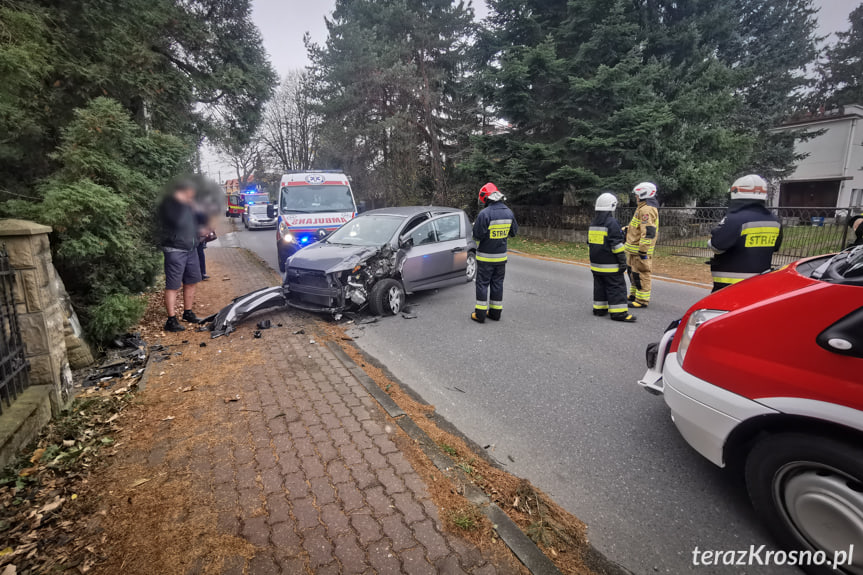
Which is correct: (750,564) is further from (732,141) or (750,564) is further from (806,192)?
(806,192)

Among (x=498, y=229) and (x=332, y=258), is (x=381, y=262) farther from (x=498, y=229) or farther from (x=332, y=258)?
(x=498, y=229)

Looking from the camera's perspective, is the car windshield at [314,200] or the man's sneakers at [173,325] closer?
the man's sneakers at [173,325]

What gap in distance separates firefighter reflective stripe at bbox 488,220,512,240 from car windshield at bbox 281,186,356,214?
589 centimetres

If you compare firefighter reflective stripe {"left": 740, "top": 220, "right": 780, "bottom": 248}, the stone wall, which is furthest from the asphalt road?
the stone wall

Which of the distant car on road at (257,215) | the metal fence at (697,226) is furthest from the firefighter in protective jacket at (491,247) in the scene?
the distant car on road at (257,215)

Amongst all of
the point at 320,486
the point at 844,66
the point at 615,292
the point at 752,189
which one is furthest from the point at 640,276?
the point at 844,66

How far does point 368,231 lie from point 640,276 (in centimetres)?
451

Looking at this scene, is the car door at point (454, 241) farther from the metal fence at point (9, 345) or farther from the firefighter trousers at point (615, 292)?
the metal fence at point (9, 345)

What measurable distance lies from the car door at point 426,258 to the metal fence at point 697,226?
436cm

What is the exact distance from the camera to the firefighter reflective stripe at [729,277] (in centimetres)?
427

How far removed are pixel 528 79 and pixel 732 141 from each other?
726 centimetres

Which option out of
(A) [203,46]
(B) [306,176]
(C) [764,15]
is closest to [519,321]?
(B) [306,176]

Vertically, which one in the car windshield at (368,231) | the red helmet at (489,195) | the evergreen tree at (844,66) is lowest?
the car windshield at (368,231)

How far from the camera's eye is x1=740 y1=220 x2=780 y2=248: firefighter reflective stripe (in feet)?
13.4
